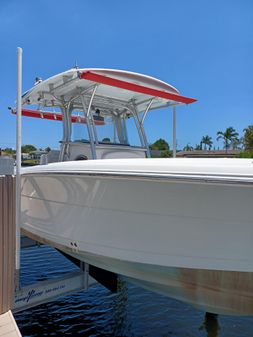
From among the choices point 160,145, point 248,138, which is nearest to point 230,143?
point 248,138

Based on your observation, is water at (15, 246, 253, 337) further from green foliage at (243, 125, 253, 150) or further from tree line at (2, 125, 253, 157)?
green foliage at (243, 125, 253, 150)

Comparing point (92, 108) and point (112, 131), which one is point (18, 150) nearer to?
point (92, 108)

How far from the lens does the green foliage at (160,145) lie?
615 cm

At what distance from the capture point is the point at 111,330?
5.18 meters

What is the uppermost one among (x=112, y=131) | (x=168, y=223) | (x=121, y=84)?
(x=121, y=84)

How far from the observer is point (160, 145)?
653 cm

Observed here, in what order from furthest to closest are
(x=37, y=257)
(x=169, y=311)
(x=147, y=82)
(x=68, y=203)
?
1. (x=37, y=257)
2. (x=169, y=311)
3. (x=147, y=82)
4. (x=68, y=203)

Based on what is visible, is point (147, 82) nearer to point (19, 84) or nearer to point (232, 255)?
point (19, 84)

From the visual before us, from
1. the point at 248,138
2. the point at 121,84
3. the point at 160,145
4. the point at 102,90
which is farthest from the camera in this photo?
the point at 248,138

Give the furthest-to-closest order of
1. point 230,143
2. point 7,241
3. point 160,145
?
point 230,143, point 160,145, point 7,241

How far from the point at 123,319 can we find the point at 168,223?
3066 millimetres

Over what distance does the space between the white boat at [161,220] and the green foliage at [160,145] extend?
201cm

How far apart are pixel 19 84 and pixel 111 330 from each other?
3654mm

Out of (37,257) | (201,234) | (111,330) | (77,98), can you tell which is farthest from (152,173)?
(37,257)
